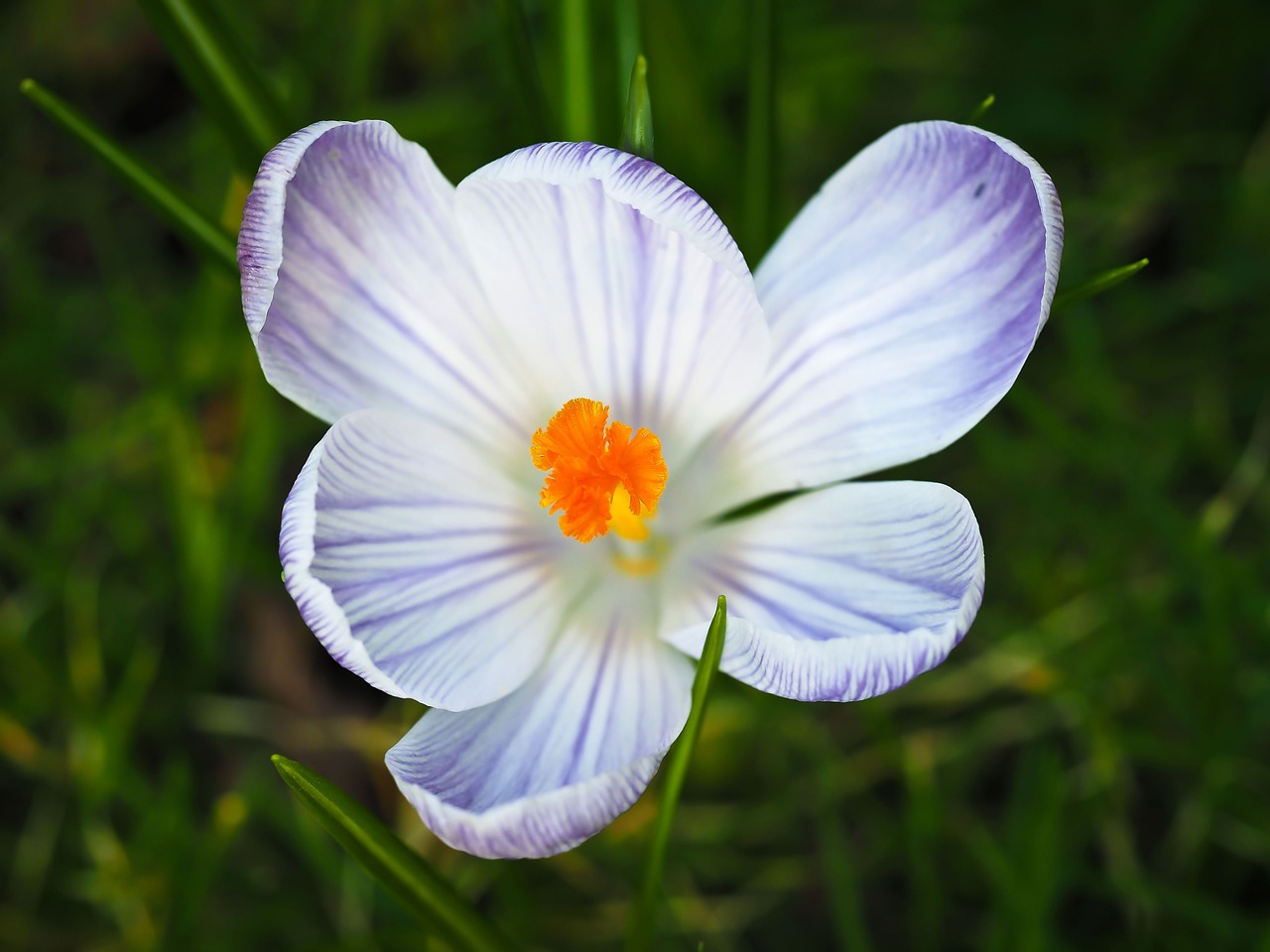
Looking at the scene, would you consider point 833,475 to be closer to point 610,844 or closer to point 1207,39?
point 610,844

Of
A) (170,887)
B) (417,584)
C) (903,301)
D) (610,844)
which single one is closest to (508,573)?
(417,584)

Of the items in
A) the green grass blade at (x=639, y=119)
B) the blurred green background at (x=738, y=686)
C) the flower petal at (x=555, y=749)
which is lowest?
the blurred green background at (x=738, y=686)

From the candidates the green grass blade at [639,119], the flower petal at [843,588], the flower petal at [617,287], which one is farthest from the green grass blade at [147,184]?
the flower petal at [843,588]

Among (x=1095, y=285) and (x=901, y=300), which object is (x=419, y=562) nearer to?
(x=901, y=300)

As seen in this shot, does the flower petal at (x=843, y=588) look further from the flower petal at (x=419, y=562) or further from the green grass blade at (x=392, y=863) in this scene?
the green grass blade at (x=392, y=863)

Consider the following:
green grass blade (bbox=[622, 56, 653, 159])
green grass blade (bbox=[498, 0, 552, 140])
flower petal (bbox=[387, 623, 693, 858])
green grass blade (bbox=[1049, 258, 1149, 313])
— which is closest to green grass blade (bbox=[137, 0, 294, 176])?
green grass blade (bbox=[498, 0, 552, 140])

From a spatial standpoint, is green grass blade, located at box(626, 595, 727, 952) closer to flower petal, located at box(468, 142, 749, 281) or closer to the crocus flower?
the crocus flower

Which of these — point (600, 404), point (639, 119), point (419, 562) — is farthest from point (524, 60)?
point (419, 562)
